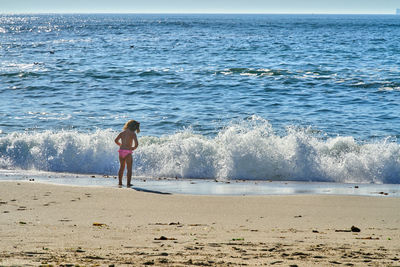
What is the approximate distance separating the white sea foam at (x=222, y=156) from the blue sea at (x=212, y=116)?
0.08 feet

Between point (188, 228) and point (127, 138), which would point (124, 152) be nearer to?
point (127, 138)

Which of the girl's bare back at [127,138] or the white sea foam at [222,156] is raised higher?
the girl's bare back at [127,138]

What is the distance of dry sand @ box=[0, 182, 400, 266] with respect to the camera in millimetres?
4855

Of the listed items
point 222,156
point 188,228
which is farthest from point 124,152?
point 188,228

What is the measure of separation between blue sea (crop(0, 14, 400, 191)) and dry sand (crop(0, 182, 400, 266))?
307cm

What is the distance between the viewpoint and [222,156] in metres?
12.5

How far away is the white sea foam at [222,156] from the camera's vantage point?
1188cm

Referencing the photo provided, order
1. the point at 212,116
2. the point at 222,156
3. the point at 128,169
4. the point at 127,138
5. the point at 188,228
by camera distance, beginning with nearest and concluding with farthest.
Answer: the point at 188,228
the point at 128,169
the point at 127,138
the point at 222,156
the point at 212,116

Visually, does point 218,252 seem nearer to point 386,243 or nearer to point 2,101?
point 386,243

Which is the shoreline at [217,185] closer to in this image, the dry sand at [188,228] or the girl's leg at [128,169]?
the girl's leg at [128,169]

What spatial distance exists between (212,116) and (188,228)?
411 inches

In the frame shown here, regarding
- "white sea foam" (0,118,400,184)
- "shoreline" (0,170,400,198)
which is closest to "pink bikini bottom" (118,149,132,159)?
"shoreline" (0,170,400,198)

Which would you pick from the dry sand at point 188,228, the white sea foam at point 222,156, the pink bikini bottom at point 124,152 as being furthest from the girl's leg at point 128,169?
the white sea foam at point 222,156

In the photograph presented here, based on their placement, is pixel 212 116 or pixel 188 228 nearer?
pixel 188 228
